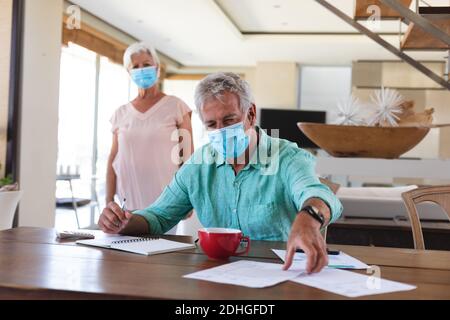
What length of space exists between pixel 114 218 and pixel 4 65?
9.27 ft

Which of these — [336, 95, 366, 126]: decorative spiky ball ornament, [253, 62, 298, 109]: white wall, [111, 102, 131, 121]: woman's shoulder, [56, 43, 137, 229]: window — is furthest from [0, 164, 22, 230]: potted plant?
[253, 62, 298, 109]: white wall

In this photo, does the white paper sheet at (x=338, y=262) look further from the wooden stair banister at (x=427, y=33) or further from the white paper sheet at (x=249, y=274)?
the wooden stair banister at (x=427, y=33)

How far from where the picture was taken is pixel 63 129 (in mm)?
6047

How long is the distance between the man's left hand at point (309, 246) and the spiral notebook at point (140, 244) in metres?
0.35

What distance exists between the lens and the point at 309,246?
41.3 inches

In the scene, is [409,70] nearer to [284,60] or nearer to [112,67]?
[284,60]

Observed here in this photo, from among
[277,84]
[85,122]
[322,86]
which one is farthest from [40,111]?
[322,86]

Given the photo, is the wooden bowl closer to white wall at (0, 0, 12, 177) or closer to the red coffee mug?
the red coffee mug

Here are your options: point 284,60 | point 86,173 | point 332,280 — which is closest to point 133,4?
point 86,173

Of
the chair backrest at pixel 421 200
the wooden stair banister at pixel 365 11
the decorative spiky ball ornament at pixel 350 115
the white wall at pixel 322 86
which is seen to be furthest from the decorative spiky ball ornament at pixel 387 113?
the white wall at pixel 322 86

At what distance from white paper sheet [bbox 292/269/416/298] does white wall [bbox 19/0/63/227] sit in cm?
338

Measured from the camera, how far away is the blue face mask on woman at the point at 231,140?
5.08 ft

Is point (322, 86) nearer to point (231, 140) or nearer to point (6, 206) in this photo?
point (6, 206)
